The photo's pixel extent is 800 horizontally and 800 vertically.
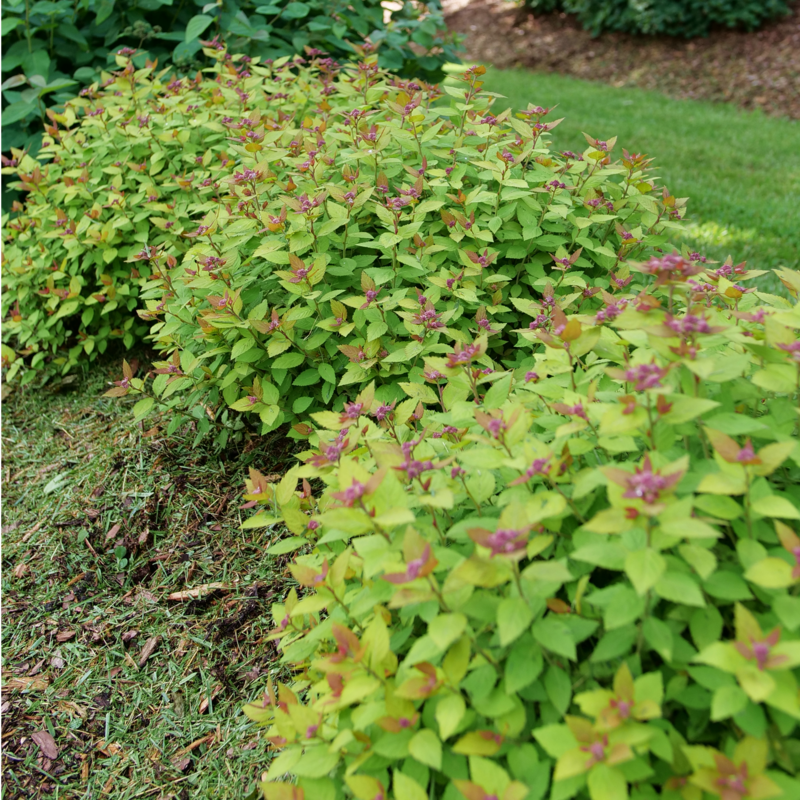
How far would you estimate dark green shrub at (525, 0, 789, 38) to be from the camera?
8914 mm

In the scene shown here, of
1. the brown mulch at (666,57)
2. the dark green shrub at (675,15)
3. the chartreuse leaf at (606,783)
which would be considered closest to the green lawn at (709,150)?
the brown mulch at (666,57)

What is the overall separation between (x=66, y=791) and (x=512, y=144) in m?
2.39

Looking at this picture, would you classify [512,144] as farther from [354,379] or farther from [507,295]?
[354,379]

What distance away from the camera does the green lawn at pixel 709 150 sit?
4297 mm

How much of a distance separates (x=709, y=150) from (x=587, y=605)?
601 centimetres

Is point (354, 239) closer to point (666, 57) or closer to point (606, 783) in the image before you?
point (606, 783)

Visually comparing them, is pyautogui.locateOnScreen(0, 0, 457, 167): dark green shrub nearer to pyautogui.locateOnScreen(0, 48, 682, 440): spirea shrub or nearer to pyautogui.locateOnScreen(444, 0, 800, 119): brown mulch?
pyautogui.locateOnScreen(0, 48, 682, 440): spirea shrub

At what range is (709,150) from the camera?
6.05 m

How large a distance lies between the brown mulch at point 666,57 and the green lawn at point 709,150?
458 millimetres

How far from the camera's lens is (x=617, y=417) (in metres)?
1.16

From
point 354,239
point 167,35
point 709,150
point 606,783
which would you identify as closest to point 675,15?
point 709,150

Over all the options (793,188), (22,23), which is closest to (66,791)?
(22,23)

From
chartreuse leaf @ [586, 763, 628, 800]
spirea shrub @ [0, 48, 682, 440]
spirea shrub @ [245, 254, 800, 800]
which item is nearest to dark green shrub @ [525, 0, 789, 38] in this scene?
spirea shrub @ [0, 48, 682, 440]

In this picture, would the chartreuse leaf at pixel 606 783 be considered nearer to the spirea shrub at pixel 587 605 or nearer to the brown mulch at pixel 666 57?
the spirea shrub at pixel 587 605
